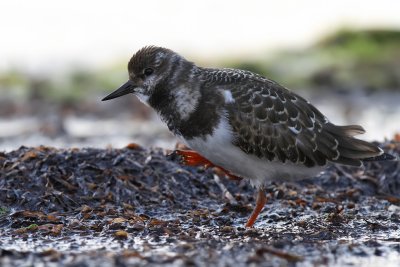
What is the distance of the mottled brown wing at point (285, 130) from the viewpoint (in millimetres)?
7086

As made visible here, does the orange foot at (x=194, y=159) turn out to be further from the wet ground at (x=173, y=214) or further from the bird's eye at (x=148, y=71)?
the bird's eye at (x=148, y=71)

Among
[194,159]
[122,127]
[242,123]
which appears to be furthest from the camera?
[122,127]

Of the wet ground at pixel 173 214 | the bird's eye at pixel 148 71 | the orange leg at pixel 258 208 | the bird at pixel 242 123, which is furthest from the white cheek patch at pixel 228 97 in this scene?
the wet ground at pixel 173 214

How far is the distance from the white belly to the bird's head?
0.72 m

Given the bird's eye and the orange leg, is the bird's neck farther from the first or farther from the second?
the orange leg

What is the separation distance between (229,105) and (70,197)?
6.89 feet

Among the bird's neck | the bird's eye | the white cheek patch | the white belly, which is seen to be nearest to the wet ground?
the white belly

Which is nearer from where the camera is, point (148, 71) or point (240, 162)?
point (240, 162)

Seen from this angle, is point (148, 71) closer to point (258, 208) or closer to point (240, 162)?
point (240, 162)

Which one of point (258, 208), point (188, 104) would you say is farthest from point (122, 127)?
point (188, 104)

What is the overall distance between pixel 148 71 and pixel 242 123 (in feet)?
3.69

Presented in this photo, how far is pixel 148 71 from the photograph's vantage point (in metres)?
7.42

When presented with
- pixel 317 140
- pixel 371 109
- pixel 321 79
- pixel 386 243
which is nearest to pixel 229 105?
pixel 317 140

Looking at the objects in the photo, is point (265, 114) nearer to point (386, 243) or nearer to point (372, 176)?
point (386, 243)
